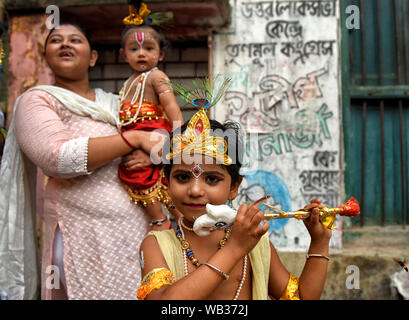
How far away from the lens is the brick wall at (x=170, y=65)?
4.59 m

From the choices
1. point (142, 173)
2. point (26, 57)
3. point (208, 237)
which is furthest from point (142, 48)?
point (26, 57)

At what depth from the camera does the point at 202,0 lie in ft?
12.8

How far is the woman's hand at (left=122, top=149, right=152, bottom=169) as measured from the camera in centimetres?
254

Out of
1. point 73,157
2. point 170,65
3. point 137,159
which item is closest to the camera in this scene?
point 73,157

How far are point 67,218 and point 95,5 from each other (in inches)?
92.8

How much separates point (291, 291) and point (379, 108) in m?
3.25

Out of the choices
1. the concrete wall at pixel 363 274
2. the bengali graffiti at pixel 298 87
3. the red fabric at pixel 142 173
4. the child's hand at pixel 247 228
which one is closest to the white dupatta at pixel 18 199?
the red fabric at pixel 142 173

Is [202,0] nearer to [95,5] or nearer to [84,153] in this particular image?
[95,5]

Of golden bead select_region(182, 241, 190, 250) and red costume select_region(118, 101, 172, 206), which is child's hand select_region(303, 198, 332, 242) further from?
red costume select_region(118, 101, 172, 206)

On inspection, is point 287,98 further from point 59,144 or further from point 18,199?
point 18,199

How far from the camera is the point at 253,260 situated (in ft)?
6.15

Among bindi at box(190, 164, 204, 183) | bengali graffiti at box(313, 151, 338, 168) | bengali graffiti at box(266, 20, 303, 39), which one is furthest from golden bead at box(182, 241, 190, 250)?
bengali graffiti at box(266, 20, 303, 39)

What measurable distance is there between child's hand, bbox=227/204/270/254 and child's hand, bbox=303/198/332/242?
0.71ft
